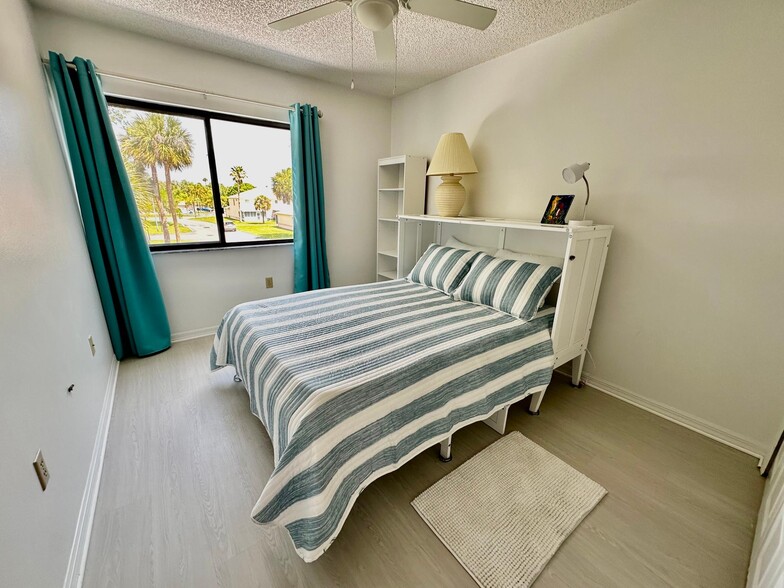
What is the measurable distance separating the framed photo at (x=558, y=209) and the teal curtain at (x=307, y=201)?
2119 millimetres

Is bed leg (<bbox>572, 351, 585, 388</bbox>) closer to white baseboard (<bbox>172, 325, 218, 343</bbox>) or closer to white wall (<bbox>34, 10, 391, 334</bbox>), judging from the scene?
white wall (<bbox>34, 10, 391, 334</bbox>)

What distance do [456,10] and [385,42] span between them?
1.37 feet

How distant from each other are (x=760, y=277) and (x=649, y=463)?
1.10 meters

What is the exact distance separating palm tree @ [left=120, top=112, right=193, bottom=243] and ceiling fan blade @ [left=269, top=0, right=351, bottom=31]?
166 centimetres

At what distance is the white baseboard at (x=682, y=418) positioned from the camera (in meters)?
1.69

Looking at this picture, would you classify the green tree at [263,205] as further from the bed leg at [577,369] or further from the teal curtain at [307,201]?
the bed leg at [577,369]

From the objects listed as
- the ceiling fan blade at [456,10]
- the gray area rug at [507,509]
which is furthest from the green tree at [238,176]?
the gray area rug at [507,509]

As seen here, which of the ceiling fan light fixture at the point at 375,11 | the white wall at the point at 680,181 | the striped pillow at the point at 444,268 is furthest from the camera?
the striped pillow at the point at 444,268

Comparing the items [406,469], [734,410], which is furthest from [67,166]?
[734,410]

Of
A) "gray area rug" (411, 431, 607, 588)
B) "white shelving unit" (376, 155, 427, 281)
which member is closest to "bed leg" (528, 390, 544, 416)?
"gray area rug" (411, 431, 607, 588)

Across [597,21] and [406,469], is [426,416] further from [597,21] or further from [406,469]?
[597,21]

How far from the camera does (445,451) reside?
5.18 ft

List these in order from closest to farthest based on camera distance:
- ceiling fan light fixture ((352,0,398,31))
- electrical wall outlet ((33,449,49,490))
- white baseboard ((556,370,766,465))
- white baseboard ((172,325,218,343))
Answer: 1. electrical wall outlet ((33,449,49,490))
2. ceiling fan light fixture ((352,0,398,31))
3. white baseboard ((556,370,766,465))
4. white baseboard ((172,325,218,343))

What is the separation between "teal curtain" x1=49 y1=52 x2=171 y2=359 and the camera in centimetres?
207
